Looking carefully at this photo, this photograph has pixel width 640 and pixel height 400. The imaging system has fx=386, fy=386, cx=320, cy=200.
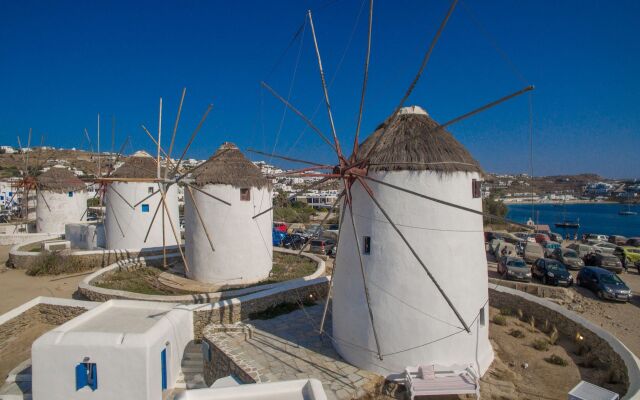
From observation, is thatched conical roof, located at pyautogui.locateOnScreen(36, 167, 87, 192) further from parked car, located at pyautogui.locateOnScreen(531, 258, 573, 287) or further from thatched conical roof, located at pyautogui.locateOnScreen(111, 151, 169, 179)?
parked car, located at pyautogui.locateOnScreen(531, 258, 573, 287)

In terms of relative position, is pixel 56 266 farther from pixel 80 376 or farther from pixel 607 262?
pixel 607 262

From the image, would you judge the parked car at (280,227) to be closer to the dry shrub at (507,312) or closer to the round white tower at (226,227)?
the round white tower at (226,227)

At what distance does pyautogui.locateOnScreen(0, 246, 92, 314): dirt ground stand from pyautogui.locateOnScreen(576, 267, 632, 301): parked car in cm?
1964

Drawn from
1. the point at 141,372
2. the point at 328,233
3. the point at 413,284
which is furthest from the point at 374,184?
the point at 328,233

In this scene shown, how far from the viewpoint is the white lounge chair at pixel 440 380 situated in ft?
21.2

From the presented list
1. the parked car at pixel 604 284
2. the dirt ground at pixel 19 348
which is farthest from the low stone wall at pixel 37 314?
the parked car at pixel 604 284

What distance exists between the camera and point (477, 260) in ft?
24.3

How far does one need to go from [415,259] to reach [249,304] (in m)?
5.53

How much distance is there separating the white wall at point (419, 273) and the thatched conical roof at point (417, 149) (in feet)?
→ 0.58

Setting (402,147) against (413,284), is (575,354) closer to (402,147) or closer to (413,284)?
(413,284)

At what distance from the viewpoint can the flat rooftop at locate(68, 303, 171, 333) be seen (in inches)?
319

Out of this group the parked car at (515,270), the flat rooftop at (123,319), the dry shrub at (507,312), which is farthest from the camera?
the parked car at (515,270)

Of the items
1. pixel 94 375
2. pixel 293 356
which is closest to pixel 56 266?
pixel 94 375

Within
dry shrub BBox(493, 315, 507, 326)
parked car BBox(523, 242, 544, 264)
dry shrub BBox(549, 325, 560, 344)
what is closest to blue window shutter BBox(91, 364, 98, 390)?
dry shrub BBox(493, 315, 507, 326)
